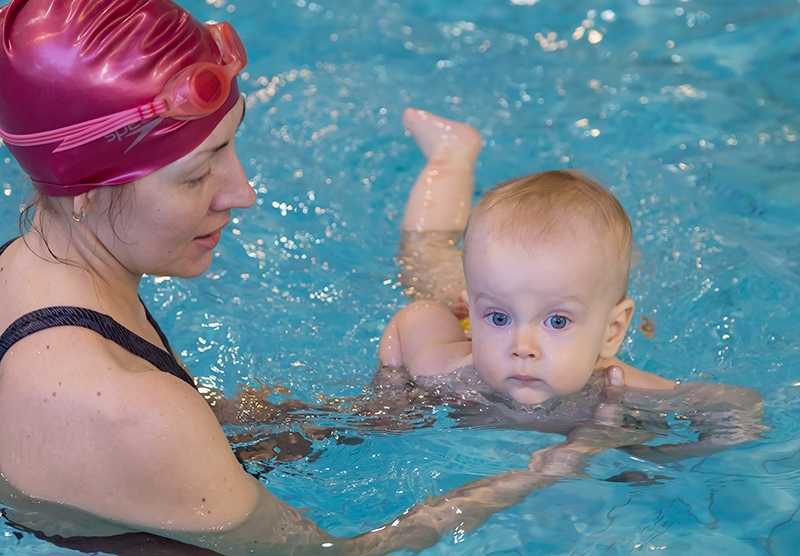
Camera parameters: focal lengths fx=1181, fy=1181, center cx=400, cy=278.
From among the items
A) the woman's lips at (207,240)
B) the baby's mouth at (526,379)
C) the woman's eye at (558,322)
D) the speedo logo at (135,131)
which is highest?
the speedo logo at (135,131)

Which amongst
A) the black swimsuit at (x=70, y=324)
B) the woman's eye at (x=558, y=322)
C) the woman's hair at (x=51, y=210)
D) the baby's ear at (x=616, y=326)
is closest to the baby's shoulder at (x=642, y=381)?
the baby's ear at (x=616, y=326)

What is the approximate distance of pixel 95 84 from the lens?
2539 millimetres

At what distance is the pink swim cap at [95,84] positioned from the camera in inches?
100

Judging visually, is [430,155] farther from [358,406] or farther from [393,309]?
Result: [358,406]

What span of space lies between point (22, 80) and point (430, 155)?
2.27m

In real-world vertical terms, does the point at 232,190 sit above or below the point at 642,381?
above

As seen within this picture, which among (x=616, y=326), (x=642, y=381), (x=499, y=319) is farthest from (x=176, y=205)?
(x=642, y=381)

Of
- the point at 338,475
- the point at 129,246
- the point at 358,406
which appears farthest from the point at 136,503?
the point at 358,406

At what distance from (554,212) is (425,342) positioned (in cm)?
67

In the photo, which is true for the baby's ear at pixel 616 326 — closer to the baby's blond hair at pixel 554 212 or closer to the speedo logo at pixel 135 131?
the baby's blond hair at pixel 554 212

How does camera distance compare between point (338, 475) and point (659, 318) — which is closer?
point (338, 475)

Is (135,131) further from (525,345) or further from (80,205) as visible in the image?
(525,345)

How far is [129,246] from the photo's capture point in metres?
2.76

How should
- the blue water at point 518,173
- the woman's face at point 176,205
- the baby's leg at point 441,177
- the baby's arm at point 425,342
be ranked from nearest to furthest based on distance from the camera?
the woman's face at point 176,205 → the blue water at point 518,173 → the baby's arm at point 425,342 → the baby's leg at point 441,177
